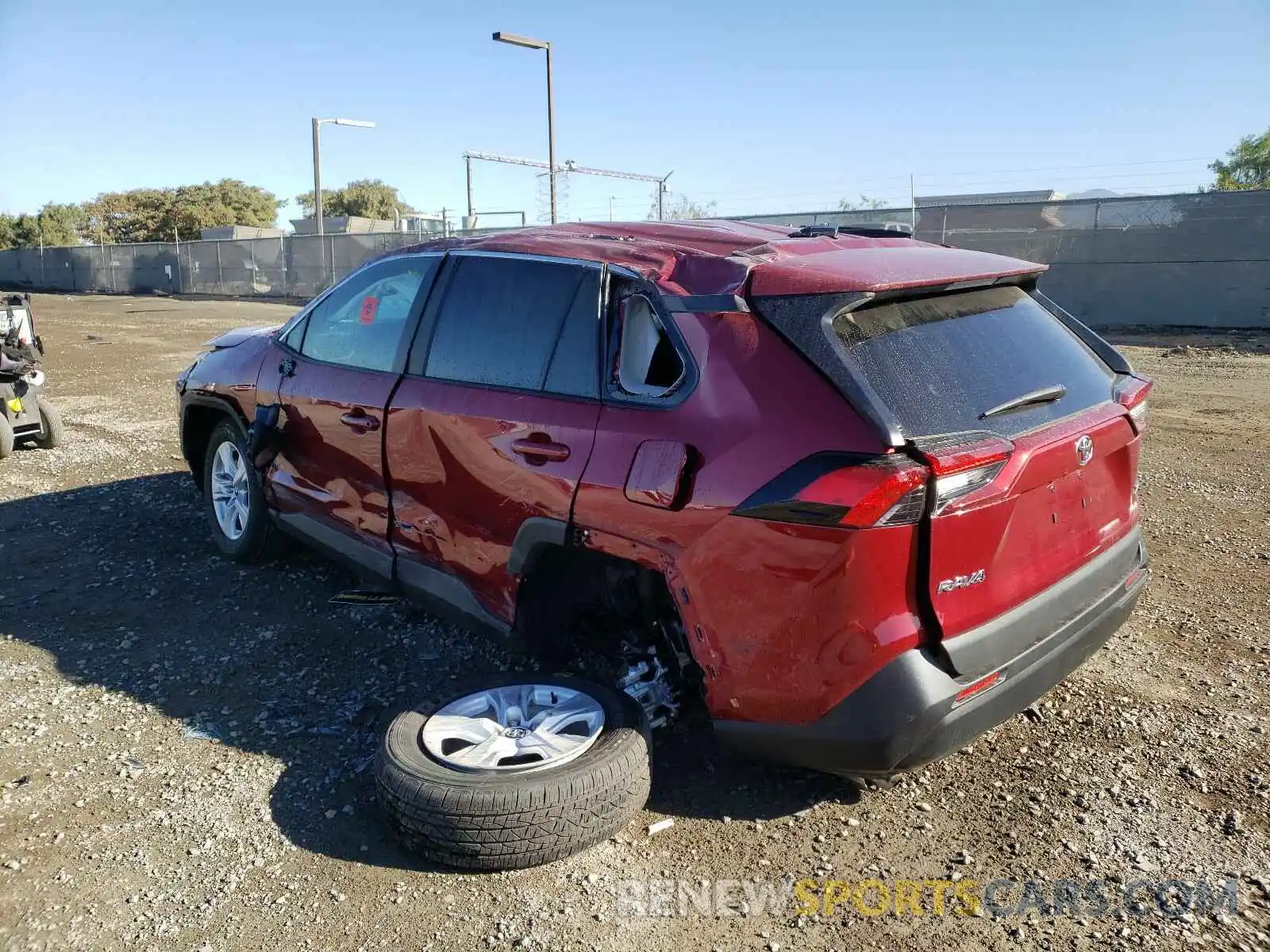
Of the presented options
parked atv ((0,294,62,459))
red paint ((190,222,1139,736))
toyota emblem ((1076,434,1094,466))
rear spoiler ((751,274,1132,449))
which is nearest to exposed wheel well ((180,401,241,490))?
red paint ((190,222,1139,736))

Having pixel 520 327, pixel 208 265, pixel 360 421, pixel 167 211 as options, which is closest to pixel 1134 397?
pixel 520 327

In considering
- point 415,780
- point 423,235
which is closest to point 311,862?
point 415,780

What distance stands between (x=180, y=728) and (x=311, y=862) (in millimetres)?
1084

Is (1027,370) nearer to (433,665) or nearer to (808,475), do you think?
(808,475)

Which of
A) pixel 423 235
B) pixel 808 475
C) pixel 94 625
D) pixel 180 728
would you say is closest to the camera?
pixel 808 475

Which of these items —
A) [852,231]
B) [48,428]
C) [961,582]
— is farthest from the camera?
[48,428]

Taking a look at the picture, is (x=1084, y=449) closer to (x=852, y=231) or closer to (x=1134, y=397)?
(x=1134, y=397)

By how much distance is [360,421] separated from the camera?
412cm

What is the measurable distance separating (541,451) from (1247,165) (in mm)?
55509

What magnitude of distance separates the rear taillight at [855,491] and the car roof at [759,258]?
54cm

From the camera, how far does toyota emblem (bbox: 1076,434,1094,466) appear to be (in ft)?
9.33

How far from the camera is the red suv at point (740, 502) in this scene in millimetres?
2553

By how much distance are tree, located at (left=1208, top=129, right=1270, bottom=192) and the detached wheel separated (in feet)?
171

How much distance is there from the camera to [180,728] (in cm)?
362
